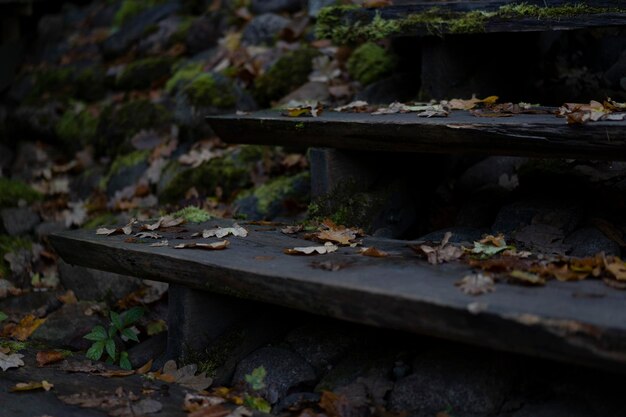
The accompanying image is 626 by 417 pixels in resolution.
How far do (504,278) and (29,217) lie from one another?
4.30 m

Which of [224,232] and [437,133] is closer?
Answer: [437,133]

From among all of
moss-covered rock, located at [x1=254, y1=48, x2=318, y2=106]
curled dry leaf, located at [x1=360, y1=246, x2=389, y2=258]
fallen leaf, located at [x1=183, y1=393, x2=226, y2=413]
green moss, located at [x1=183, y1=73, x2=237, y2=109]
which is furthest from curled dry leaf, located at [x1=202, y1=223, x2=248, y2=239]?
moss-covered rock, located at [x1=254, y1=48, x2=318, y2=106]

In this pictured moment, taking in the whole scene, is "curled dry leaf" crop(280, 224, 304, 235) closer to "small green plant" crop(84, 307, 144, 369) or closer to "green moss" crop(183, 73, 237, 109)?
"small green plant" crop(84, 307, 144, 369)

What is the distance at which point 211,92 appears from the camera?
20.9 feet

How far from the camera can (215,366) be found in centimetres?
376

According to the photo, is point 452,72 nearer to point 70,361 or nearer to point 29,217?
point 70,361

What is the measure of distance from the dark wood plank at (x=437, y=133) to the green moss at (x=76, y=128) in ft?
9.36

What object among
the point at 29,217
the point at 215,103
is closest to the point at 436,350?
the point at 215,103

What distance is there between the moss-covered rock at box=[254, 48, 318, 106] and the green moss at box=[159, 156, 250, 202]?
0.81m

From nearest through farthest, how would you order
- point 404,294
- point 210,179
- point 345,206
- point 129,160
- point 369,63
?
point 404,294
point 345,206
point 210,179
point 369,63
point 129,160

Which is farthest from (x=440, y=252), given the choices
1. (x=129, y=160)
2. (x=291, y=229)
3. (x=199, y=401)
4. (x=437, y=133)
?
(x=129, y=160)

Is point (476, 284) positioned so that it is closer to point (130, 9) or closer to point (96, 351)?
point (96, 351)

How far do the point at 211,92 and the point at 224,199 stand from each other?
1.12 meters

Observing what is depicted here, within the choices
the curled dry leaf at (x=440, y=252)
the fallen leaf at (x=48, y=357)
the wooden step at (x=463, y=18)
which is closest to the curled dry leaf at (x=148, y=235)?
the fallen leaf at (x=48, y=357)
